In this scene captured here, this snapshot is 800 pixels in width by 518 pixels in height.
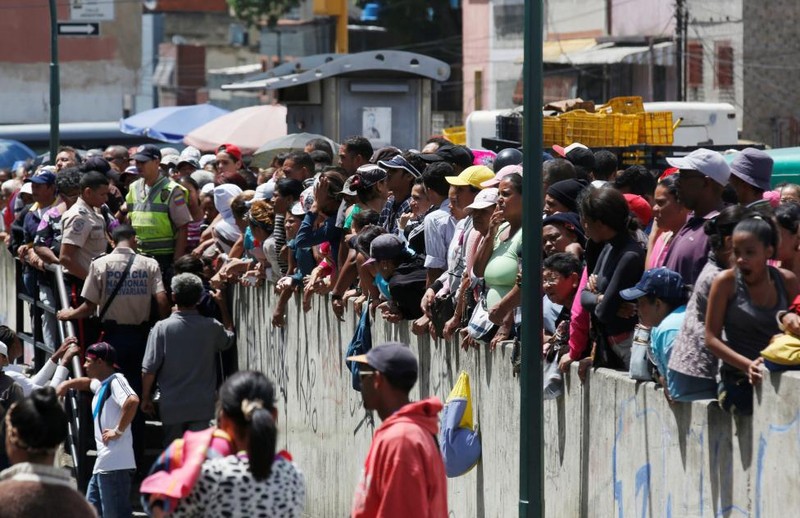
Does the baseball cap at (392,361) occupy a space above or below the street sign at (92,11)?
below

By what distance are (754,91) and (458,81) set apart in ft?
70.2

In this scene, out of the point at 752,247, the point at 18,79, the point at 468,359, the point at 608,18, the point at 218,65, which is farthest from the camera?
the point at 218,65

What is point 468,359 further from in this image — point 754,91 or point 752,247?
point 754,91

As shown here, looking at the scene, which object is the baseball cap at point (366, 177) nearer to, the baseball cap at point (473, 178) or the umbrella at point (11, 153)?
the baseball cap at point (473, 178)

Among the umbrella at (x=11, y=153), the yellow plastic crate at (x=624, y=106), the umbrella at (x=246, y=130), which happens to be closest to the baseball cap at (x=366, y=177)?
the yellow plastic crate at (x=624, y=106)

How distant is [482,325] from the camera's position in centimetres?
946

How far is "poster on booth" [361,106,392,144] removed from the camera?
62.6 ft

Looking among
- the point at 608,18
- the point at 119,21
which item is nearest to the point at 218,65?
the point at 119,21

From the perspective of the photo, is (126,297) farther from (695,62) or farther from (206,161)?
(695,62)

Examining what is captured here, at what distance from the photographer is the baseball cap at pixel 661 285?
7.40 metres

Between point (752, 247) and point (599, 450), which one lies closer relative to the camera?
point (752, 247)

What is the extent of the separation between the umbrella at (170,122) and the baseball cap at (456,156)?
19.8 meters

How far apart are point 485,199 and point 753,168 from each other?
174cm

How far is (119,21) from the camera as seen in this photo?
5959cm
